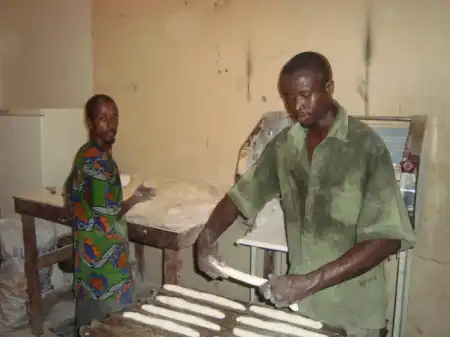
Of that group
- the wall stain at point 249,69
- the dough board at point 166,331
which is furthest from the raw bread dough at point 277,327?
the wall stain at point 249,69

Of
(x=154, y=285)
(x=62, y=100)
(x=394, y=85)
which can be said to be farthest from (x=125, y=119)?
(x=394, y=85)

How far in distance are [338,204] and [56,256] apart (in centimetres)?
200

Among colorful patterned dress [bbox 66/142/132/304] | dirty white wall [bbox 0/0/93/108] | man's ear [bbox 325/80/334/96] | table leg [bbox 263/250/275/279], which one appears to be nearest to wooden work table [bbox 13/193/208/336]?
colorful patterned dress [bbox 66/142/132/304]

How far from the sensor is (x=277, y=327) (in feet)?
4.33

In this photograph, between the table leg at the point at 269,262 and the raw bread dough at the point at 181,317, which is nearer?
the raw bread dough at the point at 181,317

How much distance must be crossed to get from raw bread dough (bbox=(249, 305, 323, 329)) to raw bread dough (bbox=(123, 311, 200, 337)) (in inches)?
9.4

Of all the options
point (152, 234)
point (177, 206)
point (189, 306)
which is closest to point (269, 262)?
point (177, 206)

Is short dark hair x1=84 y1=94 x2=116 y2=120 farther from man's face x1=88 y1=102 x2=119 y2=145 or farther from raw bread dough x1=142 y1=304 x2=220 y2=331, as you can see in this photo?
raw bread dough x1=142 y1=304 x2=220 y2=331

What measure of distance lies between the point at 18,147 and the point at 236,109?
152 centimetres

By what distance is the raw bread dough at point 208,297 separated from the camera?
1462 millimetres

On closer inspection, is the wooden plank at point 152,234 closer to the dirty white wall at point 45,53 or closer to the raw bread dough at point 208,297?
the raw bread dough at point 208,297

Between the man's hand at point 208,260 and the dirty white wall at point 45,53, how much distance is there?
232 cm

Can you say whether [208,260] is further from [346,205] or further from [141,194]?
[141,194]

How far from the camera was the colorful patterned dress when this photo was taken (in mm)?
2074
